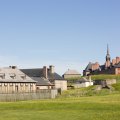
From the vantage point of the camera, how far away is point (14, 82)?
81938 millimetres

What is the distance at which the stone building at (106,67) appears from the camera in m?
148

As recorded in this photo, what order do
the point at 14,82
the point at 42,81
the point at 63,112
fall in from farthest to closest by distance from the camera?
the point at 42,81, the point at 14,82, the point at 63,112

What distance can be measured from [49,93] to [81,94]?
274 inches

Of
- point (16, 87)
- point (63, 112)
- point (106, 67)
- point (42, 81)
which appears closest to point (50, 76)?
point (42, 81)

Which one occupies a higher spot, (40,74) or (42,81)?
(40,74)

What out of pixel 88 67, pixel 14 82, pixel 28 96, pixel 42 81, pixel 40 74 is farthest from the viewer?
pixel 88 67

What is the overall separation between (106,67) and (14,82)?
81.3 meters

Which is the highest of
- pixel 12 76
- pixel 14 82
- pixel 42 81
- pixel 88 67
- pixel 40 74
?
pixel 88 67

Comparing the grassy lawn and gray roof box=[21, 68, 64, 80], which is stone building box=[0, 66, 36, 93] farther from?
the grassy lawn

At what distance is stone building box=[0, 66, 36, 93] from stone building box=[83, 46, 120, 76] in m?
66.5

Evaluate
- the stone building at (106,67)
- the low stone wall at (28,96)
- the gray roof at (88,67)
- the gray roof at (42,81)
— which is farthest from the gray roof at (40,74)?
the gray roof at (88,67)

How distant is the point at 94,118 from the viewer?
101ft

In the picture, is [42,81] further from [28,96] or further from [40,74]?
[28,96]

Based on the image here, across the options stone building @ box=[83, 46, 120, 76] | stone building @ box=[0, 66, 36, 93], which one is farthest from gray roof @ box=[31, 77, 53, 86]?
stone building @ box=[83, 46, 120, 76]
